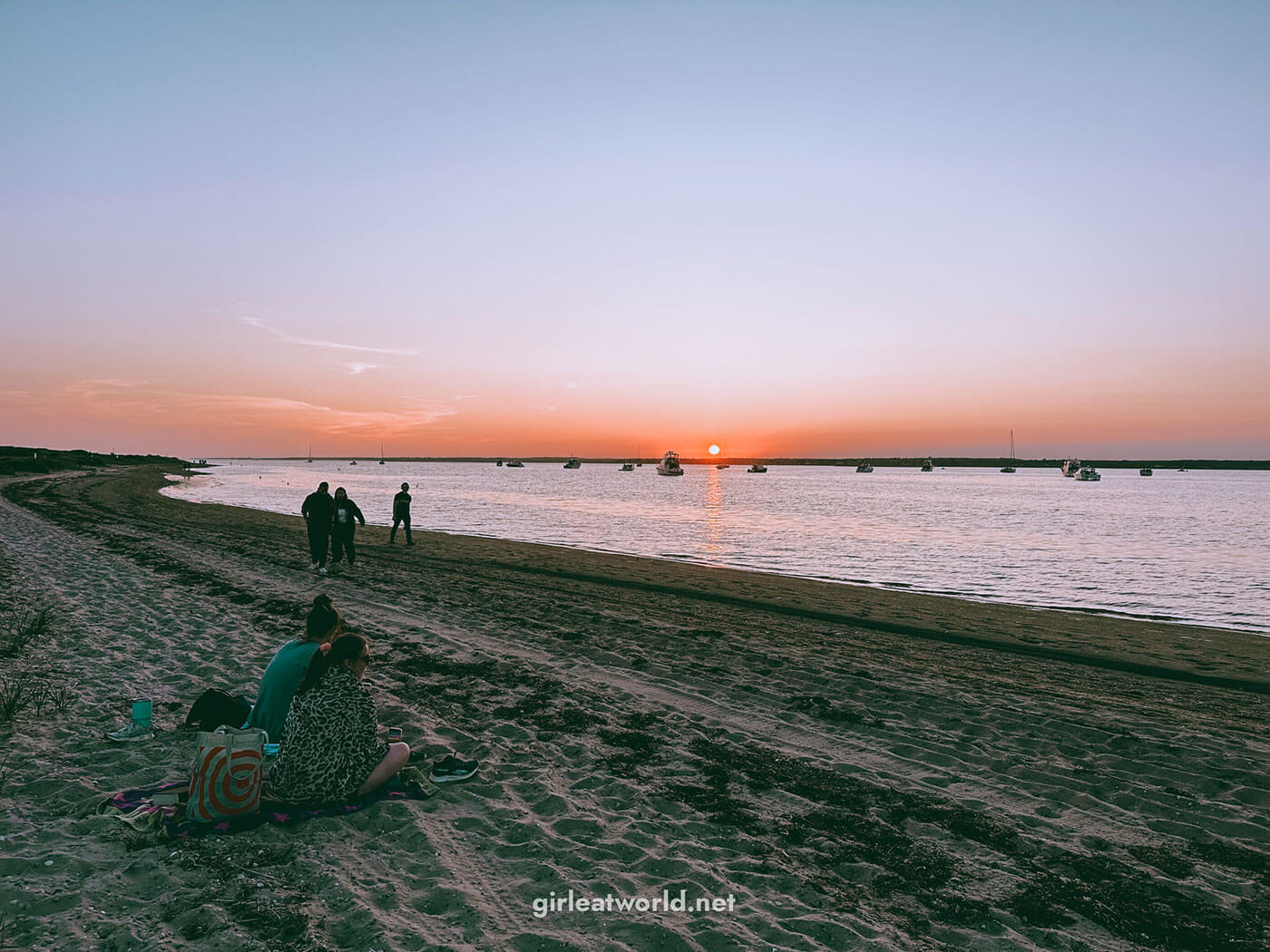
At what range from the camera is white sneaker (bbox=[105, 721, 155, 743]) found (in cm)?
649

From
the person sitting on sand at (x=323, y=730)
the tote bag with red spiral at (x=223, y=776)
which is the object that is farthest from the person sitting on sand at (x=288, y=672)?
the tote bag with red spiral at (x=223, y=776)

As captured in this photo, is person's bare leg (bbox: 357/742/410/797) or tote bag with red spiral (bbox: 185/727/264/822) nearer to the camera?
tote bag with red spiral (bbox: 185/727/264/822)

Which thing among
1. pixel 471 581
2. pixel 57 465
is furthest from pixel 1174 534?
pixel 57 465

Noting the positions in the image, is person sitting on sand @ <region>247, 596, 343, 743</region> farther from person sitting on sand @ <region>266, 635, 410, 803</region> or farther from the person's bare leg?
the person's bare leg

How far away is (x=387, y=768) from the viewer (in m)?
5.71

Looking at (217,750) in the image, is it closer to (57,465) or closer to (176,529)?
(176,529)

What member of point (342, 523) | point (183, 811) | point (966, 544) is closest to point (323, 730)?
point (183, 811)

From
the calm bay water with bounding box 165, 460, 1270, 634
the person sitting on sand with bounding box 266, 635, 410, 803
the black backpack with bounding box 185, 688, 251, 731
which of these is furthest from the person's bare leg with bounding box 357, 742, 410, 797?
the calm bay water with bounding box 165, 460, 1270, 634

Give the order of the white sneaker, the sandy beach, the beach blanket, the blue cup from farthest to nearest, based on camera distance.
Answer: the blue cup → the white sneaker → the beach blanket → the sandy beach

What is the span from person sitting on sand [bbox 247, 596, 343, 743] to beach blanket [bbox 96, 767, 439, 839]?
2.24 ft

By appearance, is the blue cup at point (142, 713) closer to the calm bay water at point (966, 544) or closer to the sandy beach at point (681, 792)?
the sandy beach at point (681, 792)

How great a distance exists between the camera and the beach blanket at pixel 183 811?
4.89 metres

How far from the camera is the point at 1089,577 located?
23.5 meters

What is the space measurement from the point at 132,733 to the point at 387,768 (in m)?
2.84
